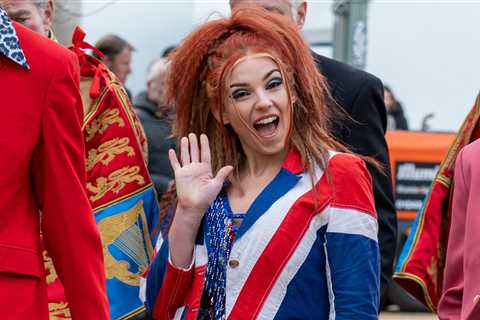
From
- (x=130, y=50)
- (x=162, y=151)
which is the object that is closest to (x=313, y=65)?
(x=162, y=151)

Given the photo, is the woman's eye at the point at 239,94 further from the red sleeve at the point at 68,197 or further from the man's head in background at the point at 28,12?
the man's head in background at the point at 28,12

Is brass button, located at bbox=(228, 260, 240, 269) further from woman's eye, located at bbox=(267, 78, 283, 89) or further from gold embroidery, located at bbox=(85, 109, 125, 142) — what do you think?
gold embroidery, located at bbox=(85, 109, 125, 142)

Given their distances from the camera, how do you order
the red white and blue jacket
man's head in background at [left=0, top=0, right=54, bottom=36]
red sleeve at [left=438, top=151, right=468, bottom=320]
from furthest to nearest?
man's head in background at [left=0, top=0, right=54, bottom=36] → red sleeve at [left=438, top=151, right=468, bottom=320] → the red white and blue jacket

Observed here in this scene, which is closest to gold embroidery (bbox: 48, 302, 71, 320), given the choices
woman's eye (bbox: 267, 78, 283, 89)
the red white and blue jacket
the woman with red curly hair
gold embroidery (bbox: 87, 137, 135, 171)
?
the woman with red curly hair

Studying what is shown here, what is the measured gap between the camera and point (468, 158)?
427 centimetres

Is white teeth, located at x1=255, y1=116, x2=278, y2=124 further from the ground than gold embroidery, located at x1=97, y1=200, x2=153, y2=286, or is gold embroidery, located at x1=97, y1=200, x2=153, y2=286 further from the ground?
white teeth, located at x1=255, y1=116, x2=278, y2=124

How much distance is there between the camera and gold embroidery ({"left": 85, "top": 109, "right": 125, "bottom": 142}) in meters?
5.21

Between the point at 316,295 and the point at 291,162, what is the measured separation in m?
0.41

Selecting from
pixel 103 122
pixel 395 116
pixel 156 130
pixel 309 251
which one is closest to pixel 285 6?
pixel 103 122

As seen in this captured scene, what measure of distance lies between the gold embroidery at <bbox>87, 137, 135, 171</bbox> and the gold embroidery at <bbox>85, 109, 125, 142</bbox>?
0.05 meters

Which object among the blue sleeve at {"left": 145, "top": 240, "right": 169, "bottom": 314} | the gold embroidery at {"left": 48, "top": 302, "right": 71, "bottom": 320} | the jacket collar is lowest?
the gold embroidery at {"left": 48, "top": 302, "right": 71, "bottom": 320}

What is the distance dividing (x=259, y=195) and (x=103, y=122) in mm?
1240

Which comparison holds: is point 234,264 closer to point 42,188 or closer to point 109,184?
point 42,188

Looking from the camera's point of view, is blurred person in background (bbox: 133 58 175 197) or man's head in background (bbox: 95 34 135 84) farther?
man's head in background (bbox: 95 34 135 84)
